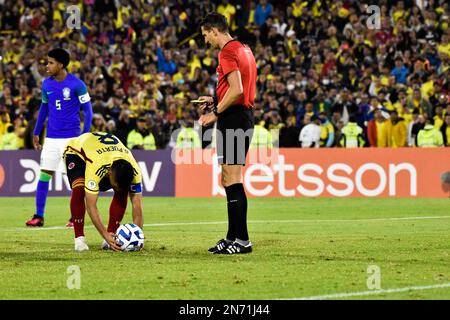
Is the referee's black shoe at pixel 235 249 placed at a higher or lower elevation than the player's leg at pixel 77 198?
lower

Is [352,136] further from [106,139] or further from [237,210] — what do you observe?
[237,210]

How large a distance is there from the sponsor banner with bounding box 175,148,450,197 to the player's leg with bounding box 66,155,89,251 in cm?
1125

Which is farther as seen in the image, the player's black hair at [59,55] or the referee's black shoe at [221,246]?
the player's black hair at [59,55]

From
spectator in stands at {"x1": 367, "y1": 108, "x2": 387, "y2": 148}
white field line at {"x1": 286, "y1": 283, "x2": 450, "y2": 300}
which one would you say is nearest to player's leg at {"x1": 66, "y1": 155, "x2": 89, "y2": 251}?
white field line at {"x1": 286, "y1": 283, "x2": 450, "y2": 300}

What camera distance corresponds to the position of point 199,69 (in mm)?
27016

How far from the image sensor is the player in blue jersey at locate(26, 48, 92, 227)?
1487cm

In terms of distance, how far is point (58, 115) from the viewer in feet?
49.3

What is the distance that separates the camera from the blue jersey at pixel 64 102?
14883 mm

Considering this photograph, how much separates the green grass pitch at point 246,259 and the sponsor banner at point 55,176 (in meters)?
5.85

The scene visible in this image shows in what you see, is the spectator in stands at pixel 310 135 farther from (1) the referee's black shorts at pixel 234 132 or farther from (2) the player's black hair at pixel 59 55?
(1) the referee's black shorts at pixel 234 132

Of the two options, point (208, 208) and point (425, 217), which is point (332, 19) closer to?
point (208, 208)

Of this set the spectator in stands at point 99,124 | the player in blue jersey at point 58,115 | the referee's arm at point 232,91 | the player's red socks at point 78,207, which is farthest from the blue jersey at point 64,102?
the spectator in stands at point 99,124

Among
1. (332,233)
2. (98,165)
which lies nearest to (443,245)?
(332,233)

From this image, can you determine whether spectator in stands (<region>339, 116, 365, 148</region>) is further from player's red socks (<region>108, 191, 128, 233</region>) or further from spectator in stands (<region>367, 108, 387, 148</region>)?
player's red socks (<region>108, 191, 128, 233</region>)
